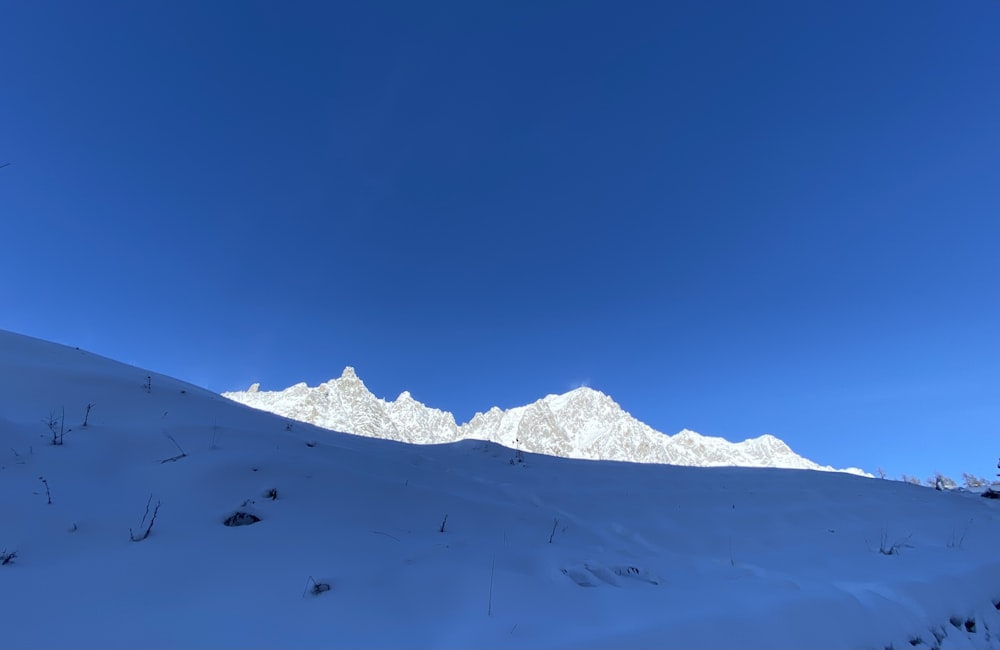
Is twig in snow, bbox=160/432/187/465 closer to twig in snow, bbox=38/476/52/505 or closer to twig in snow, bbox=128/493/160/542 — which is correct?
twig in snow, bbox=38/476/52/505

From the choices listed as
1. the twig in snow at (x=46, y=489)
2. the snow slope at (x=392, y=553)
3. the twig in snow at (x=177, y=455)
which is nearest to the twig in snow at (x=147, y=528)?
the snow slope at (x=392, y=553)

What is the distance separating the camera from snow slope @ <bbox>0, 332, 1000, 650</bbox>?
2586 millimetres

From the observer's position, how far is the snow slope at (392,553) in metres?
2.59

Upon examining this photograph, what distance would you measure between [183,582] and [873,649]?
14.8 feet

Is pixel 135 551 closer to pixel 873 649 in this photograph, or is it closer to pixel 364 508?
pixel 364 508

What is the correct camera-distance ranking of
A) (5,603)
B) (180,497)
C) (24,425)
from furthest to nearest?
(24,425) → (180,497) → (5,603)

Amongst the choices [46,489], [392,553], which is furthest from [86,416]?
[392,553]

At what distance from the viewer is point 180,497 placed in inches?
157

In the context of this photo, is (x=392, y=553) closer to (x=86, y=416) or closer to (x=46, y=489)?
(x=46, y=489)

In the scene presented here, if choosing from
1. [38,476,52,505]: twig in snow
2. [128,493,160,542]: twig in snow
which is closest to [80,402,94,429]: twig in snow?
[38,476,52,505]: twig in snow

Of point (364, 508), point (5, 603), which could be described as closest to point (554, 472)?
point (364, 508)

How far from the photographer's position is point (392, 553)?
358cm

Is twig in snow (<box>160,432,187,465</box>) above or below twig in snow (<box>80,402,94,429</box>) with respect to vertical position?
below

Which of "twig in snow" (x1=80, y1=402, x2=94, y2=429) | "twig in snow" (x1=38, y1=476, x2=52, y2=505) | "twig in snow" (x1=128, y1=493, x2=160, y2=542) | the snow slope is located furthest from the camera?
A: "twig in snow" (x1=80, y1=402, x2=94, y2=429)
